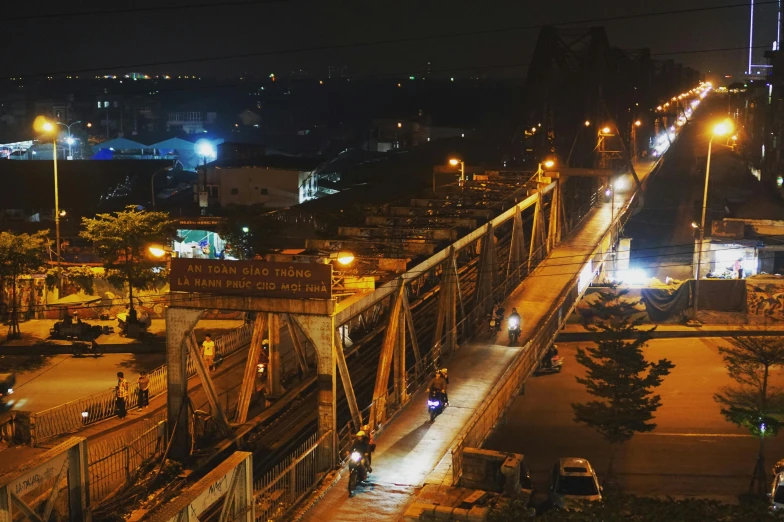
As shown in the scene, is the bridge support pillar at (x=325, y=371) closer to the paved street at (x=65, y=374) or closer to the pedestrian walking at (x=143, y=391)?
the pedestrian walking at (x=143, y=391)

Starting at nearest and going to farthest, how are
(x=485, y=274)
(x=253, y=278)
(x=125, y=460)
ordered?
1. (x=253, y=278)
2. (x=125, y=460)
3. (x=485, y=274)

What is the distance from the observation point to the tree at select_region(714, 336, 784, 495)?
21.4 m

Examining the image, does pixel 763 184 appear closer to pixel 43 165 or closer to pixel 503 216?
pixel 503 216

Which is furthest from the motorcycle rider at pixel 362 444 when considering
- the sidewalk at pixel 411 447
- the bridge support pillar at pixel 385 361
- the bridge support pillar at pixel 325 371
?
the bridge support pillar at pixel 385 361

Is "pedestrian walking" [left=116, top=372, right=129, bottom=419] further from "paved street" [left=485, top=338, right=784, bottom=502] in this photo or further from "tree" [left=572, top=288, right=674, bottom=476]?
"tree" [left=572, top=288, right=674, bottom=476]

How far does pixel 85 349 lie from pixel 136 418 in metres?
9.15

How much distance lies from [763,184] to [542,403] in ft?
159

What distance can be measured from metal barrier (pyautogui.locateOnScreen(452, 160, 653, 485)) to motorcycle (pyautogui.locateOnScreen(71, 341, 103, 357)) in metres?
14.4

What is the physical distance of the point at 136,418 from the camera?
69.3 feet

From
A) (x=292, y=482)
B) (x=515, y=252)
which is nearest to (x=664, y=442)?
(x=515, y=252)

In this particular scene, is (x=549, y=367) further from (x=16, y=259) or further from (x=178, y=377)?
(x=16, y=259)

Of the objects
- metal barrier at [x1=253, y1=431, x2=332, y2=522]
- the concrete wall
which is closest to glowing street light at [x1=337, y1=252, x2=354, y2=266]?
metal barrier at [x1=253, y1=431, x2=332, y2=522]

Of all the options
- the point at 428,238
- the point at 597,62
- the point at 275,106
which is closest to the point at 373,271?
the point at 428,238

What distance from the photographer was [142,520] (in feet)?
43.9
